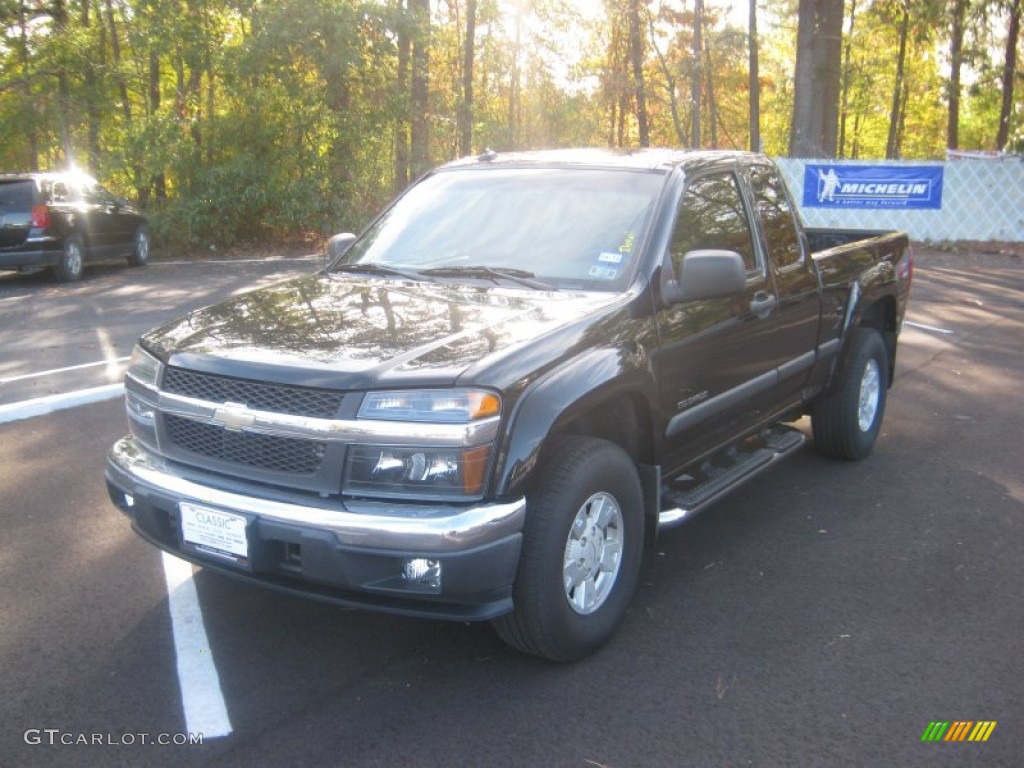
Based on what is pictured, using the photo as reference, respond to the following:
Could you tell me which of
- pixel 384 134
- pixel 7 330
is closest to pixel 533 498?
pixel 7 330

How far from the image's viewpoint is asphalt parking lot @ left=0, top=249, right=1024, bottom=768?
3.07m

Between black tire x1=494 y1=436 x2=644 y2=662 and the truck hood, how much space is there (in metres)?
0.48

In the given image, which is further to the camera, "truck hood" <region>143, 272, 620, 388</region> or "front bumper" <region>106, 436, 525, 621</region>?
"truck hood" <region>143, 272, 620, 388</region>

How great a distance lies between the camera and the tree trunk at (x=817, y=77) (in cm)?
2030

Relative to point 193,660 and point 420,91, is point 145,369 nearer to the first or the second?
point 193,660

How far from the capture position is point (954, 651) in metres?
3.71

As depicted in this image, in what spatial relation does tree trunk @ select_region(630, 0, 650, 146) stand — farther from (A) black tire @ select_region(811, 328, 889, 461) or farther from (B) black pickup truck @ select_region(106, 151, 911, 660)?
(B) black pickup truck @ select_region(106, 151, 911, 660)

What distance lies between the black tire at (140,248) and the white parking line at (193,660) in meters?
13.6

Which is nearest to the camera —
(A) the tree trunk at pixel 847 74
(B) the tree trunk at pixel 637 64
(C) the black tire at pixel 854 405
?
(C) the black tire at pixel 854 405

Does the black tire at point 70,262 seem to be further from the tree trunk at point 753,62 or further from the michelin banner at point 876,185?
the tree trunk at point 753,62

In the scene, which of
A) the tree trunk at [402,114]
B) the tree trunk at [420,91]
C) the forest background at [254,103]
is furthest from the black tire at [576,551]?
the tree trunk at [420,91]

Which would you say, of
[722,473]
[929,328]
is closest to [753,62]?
[929,328]

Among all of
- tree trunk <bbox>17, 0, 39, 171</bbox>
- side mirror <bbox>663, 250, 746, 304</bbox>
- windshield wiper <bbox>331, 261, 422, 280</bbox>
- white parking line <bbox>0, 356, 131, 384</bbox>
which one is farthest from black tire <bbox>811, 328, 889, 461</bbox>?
tree trunk <bbox>17, 0, 39, 171</bbox>

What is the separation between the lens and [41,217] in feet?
45.3
